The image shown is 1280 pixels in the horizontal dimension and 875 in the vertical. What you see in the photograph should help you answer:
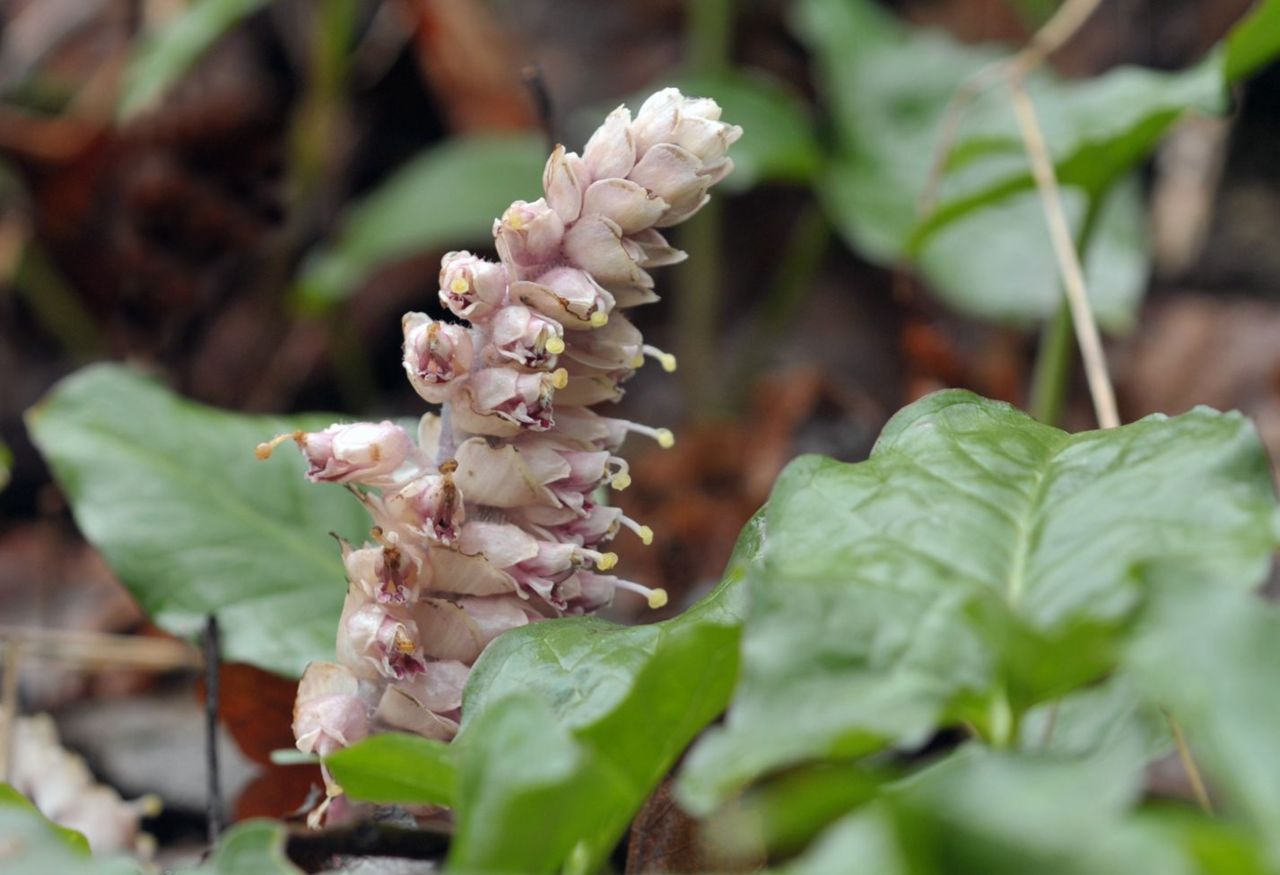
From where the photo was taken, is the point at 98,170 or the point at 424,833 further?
the point at 98,170

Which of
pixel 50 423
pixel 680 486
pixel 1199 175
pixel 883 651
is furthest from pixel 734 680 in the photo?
pixel 1199 175

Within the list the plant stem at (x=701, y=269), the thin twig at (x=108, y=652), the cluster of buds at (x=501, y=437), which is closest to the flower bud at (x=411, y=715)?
the cluster of buds at (x=501, y=437)

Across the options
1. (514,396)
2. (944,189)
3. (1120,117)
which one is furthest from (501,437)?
(944,189)

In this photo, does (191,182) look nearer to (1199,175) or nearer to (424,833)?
(1199,175)

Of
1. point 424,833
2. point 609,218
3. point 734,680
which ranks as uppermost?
point 609,218

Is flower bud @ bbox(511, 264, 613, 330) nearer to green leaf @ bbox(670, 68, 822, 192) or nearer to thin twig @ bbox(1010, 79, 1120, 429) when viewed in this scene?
thin twig @ bbox(1010, 79, 1120, 429)

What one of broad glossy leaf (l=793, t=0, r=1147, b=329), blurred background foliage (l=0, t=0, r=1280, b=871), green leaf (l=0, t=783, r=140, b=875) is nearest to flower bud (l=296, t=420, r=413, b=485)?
green leaf (l=0, t=783, r=140, b=875)
